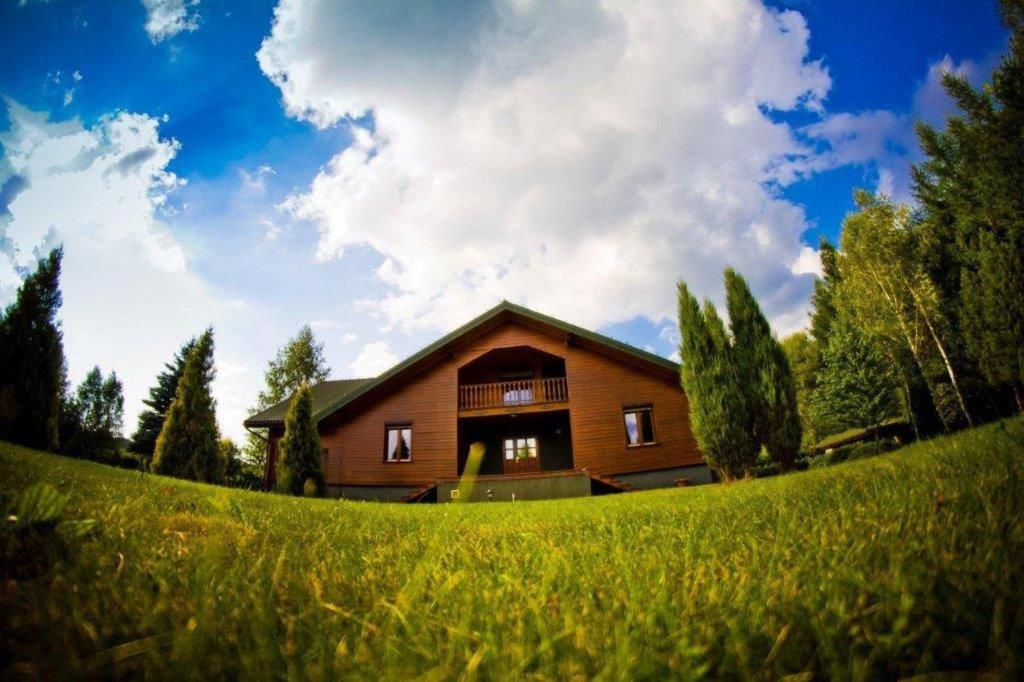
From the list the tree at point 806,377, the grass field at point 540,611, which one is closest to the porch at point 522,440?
the grass field at point 540,611

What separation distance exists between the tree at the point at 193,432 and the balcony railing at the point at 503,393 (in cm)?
1001

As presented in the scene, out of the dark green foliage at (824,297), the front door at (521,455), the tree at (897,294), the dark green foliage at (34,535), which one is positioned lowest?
the dark green foliage at (34,535)

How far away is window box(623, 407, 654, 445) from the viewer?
60.6ft

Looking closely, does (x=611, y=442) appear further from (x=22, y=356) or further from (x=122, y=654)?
(x=22, y=356)

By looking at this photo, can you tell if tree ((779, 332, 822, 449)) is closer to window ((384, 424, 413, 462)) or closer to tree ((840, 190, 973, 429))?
tree ((840, 190, 973, 429))

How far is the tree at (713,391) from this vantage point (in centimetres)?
1280

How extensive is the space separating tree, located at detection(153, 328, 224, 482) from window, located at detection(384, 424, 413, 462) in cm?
652

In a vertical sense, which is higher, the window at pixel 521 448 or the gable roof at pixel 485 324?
the gable roof at pixel 485 324

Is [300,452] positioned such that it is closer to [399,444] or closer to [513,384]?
[399,444]

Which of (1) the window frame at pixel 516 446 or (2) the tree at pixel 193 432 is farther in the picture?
(1) the window frame at pixel 516 446

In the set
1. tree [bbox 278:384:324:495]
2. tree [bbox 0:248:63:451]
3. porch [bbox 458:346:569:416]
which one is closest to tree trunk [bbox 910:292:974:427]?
porch [bbox 458:346:569:416]

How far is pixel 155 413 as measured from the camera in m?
31.4

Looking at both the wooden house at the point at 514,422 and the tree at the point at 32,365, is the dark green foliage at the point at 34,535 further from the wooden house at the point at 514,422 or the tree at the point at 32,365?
the tree at the point at 32,365

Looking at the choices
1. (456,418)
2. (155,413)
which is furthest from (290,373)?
(456,418)
